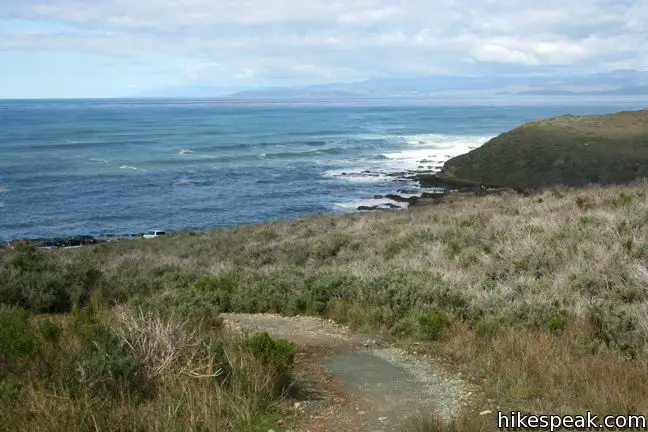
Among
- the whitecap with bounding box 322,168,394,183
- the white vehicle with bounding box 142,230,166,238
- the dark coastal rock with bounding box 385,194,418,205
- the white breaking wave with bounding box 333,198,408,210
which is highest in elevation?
the whitecap with bounding box 322,168,394,183

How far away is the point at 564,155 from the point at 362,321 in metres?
45.4

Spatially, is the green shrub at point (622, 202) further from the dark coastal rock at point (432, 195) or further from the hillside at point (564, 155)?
the hillside at point (564, 155)

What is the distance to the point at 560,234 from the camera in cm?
1280

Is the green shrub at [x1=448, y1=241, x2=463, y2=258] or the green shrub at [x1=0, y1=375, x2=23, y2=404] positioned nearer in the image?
the green shrub at [x1=0, y1=375, x2=23, y2=404]

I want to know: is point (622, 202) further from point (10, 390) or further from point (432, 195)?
point (432, 195)

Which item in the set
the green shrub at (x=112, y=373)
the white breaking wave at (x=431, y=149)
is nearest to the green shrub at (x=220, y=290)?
the green shrub at (x=112, y=373)

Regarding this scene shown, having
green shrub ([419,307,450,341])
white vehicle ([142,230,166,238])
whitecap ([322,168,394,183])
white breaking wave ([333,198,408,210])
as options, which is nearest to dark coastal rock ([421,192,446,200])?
white breaking wave ([333,198,408,210])

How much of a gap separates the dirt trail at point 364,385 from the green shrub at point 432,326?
599 mm

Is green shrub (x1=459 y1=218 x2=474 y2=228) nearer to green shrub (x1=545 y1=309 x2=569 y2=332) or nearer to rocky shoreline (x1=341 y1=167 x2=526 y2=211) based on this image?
green shrub (x1=545 y1=309 x2=569 y2=332)

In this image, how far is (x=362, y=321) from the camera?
9031 mm

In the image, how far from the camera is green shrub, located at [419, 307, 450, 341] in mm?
7992

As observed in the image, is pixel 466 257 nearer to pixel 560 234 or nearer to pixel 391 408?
pixel 560 234

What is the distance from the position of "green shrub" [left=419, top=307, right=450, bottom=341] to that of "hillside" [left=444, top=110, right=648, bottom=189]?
39.1 metres

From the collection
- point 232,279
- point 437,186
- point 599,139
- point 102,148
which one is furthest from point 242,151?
point 232,279
